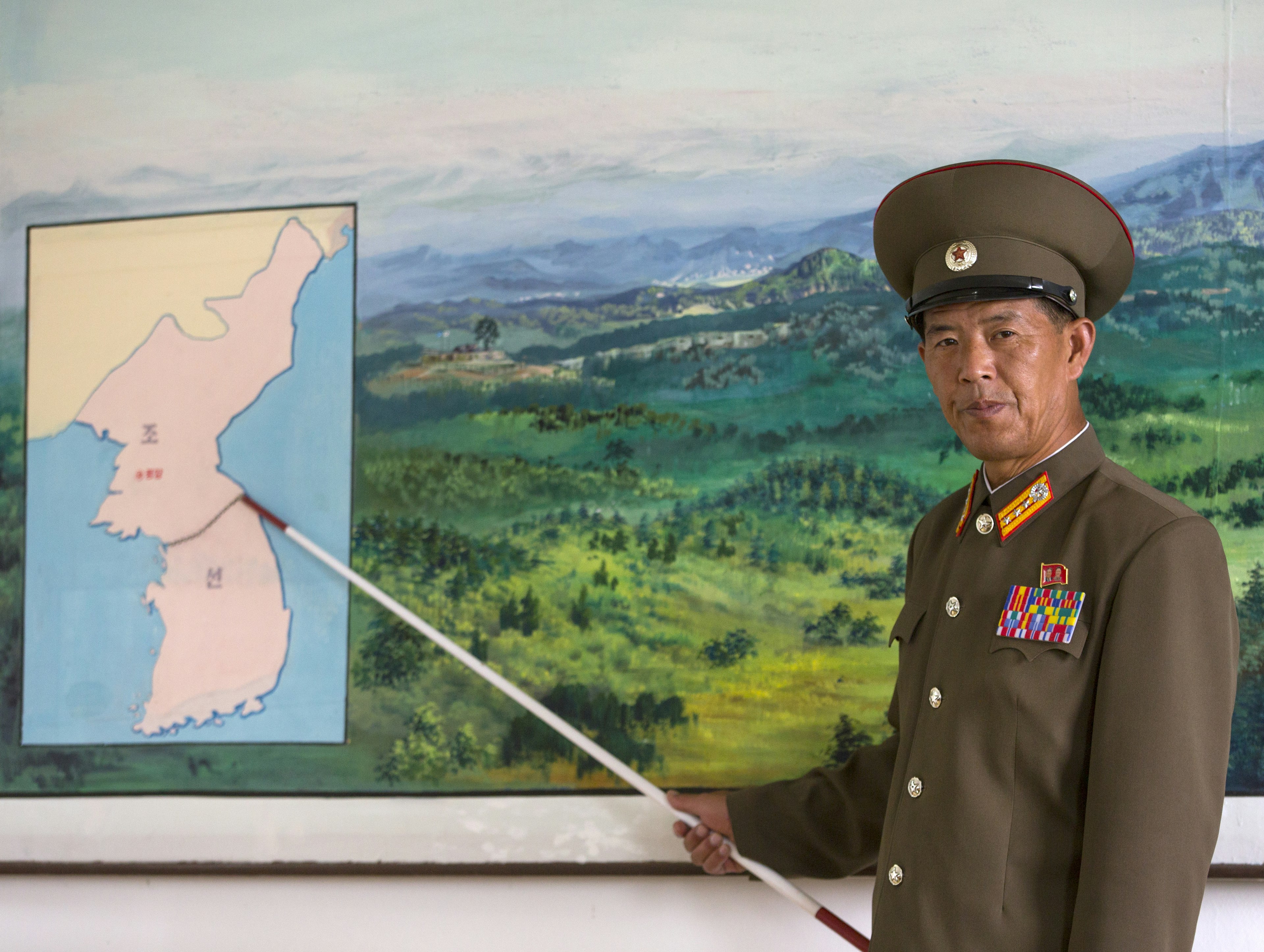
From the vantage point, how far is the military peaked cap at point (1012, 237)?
110cm

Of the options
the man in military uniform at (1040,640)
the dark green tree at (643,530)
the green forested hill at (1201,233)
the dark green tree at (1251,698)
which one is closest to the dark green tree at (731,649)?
the dark green tree at (643,530)

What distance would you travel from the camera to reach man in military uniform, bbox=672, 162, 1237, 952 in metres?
0.92

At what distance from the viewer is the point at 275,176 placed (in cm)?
186

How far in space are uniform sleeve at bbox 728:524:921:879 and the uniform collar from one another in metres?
0.28

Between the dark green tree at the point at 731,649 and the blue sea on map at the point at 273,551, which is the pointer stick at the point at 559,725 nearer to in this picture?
the blue sea on map at the point at 273,551

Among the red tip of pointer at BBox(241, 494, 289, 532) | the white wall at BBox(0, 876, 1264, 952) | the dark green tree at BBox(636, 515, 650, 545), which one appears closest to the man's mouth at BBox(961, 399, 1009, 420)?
the dark green tree at BBox(636, 515, 650, 545)

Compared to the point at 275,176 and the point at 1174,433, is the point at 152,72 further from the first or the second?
the point at 1174,433

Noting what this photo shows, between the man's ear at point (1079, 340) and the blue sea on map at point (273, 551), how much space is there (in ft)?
4.34

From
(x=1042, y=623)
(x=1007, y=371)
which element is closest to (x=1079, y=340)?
(x=1007, y=371)

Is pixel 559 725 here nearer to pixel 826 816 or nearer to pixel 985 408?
pixel 826 816

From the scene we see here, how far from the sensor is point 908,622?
4.21 ft

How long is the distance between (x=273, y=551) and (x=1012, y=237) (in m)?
1.47

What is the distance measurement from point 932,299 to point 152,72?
5.69 ft

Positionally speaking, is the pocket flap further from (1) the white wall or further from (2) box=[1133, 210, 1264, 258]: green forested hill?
(2) box=[1133, 210, 1264, 258]: green forested hill
